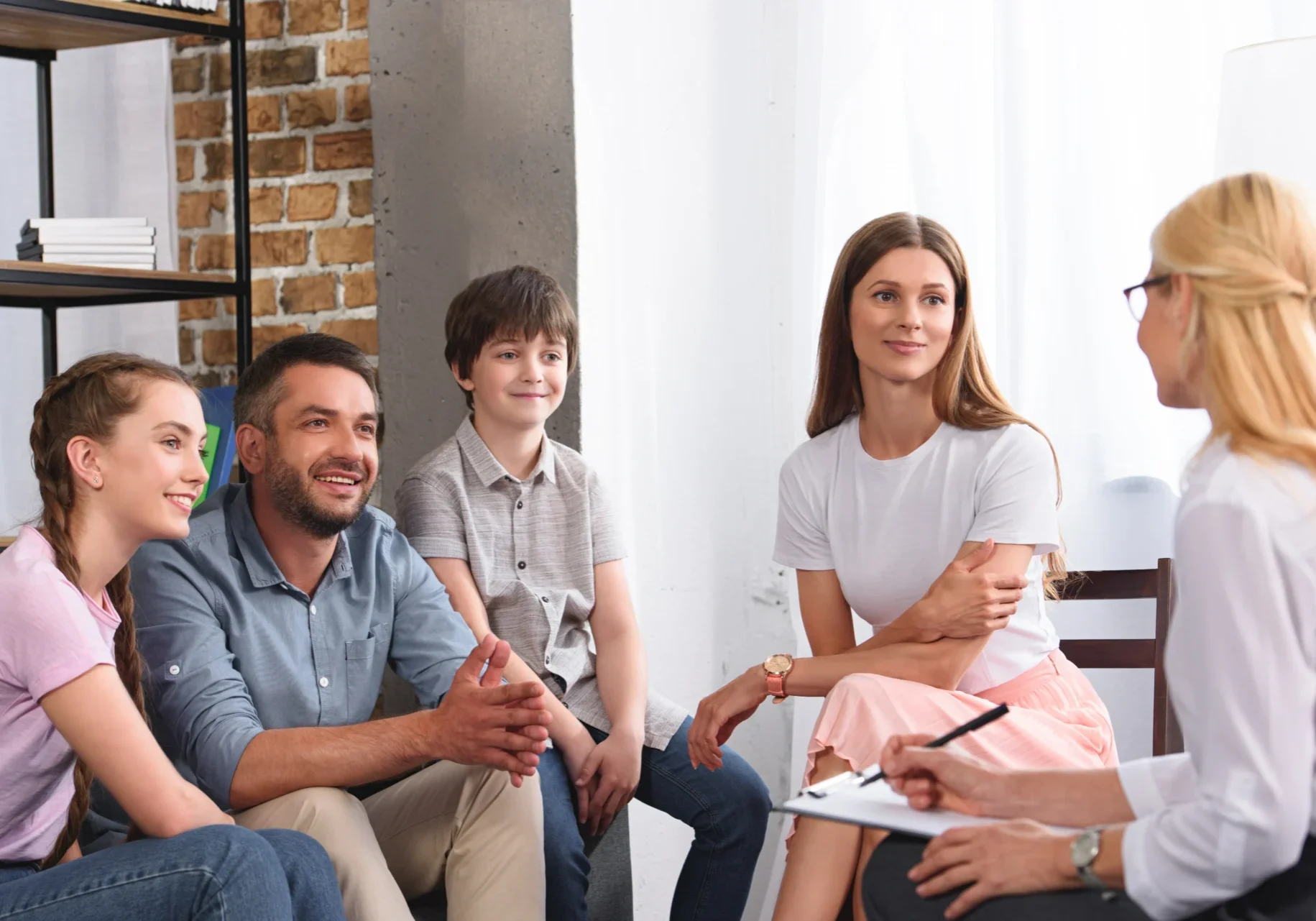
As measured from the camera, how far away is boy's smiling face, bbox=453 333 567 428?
2158 mm

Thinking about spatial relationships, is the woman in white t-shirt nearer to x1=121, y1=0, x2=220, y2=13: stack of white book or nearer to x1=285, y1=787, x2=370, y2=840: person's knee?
x1=285, y1=787, x2=370, y2=840: person's knee

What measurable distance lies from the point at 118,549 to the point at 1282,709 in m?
1.33

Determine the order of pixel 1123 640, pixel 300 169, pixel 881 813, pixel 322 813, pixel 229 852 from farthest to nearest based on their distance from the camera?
pixel 300 169 < pixel 1123 640 < pixel 322 813 < pixel 229 852 < pixel 881 813

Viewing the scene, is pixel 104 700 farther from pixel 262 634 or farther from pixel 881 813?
pixel 881 813

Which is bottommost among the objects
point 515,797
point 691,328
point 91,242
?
point 515,797

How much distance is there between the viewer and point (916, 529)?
200 cm

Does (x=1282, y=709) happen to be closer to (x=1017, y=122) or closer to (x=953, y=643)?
(x=953, y=643)

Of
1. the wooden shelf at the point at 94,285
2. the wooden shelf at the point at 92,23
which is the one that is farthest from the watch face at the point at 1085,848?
the wooden shelf at the point at 92,23

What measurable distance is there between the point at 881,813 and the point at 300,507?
1030 mm

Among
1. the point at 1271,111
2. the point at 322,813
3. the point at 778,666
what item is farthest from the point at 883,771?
the point at 1271,111

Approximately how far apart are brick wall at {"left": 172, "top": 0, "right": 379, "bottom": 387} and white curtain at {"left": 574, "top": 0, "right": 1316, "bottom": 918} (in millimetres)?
511

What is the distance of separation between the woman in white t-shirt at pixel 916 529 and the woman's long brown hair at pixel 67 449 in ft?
2.70

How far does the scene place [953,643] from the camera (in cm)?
181

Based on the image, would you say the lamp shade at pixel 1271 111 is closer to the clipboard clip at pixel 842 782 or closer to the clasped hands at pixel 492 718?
the clipboard clip at pixel 842 782
